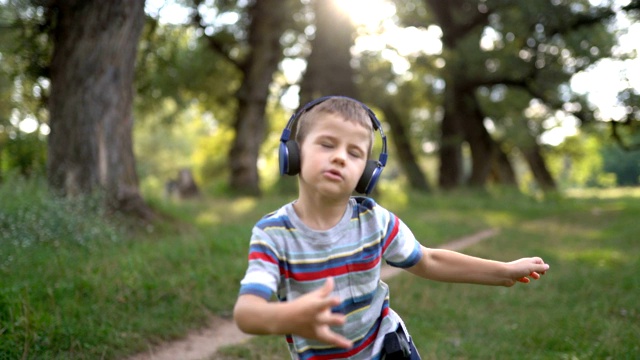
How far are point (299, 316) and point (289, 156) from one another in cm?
87

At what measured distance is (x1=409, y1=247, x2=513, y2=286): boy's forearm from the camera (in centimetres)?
312

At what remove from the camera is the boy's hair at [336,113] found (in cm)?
281

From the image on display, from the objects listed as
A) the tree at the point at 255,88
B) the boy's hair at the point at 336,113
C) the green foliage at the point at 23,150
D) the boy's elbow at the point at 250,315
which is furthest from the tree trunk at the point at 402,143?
the boy's elbow at the point at 250,315

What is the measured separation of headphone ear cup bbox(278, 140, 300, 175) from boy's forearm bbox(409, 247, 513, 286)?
816 mm

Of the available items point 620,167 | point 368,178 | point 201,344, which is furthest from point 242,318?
point 620,167

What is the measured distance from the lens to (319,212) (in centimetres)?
286

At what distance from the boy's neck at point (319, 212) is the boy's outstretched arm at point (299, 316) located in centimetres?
60

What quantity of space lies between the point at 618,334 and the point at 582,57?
1512 cm

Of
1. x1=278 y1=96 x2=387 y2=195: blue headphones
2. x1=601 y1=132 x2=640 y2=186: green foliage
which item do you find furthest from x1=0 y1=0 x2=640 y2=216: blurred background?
x1=601 y1=132 x2=640 y2=186: green foliage

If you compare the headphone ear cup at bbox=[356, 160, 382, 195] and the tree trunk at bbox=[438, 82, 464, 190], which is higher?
the headphone ear cup at bbox=[356, 160, 382, 195]

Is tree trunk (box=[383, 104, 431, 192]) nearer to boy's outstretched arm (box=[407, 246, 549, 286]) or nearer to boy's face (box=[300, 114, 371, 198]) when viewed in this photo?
boy's outstretched arm (box=[407, 246, 549, 286])

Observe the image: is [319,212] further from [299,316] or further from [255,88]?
[255,88]

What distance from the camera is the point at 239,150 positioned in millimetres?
19938

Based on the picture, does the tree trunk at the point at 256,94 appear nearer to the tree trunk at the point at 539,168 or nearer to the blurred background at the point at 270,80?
the blurred background at the point at 270,80
